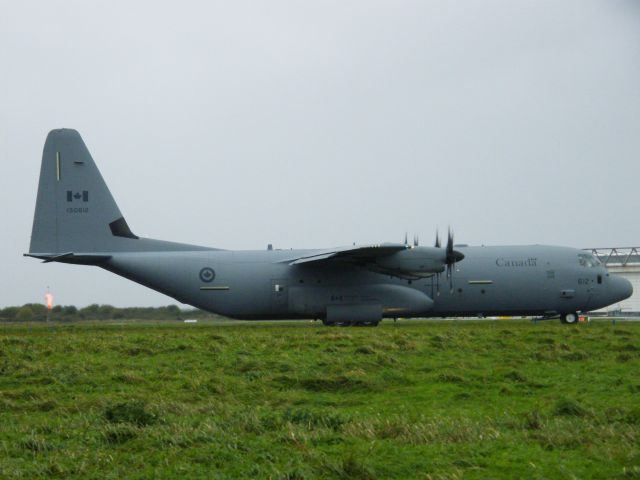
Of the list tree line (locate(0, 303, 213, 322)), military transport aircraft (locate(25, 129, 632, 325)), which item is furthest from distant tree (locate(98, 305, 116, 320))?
military transport aircraft (locate(25, 129, 632, 325))

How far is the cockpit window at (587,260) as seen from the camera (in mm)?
39094

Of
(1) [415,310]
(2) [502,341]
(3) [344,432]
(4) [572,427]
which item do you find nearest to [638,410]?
(4) [572,427]

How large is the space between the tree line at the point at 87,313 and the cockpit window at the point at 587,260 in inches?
1125

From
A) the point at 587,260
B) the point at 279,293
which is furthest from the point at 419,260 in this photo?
the point at 587,260

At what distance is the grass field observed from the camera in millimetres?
7816

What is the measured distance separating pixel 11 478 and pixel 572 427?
6.79m

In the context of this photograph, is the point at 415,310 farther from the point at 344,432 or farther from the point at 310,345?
the point at 344,432

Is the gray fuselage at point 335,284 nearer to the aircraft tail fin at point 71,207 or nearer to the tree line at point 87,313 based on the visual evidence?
the aircraft tail fin at point 71,207

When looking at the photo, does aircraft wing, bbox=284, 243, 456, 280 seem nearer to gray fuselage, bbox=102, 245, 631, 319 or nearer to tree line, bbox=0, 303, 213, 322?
gray fuselage, bbox=102, 245, 631, 319

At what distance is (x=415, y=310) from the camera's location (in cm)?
3709

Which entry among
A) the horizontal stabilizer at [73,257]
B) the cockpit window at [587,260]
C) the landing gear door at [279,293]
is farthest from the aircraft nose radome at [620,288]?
the horizontal stabilizer at [73,257]

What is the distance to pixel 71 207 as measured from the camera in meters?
37.3

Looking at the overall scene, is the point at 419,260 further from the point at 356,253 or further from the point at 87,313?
the point at 87,313

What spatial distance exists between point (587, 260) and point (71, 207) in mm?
27347
